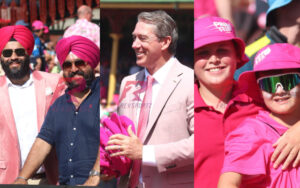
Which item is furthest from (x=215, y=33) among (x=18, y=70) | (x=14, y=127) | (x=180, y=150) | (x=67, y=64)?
(x=14, y=127)

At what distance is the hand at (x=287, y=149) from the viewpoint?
415cm

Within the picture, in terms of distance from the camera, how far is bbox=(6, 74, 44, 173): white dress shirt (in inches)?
199

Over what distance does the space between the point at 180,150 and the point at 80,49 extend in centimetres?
142

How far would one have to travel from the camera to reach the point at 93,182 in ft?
16.3

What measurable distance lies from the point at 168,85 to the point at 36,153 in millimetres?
1478

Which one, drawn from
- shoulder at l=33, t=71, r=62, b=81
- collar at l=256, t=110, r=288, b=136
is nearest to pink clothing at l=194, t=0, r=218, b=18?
collar at l=256, t=110, r=288, b=136

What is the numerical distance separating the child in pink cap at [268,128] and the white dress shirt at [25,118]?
192 cm

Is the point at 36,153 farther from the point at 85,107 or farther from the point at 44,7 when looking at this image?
the point at 44,7

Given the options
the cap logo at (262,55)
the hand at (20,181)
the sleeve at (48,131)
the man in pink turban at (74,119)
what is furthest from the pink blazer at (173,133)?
the hand at (20,181)

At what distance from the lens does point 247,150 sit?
4.16m

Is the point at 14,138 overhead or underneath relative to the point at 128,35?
underneath

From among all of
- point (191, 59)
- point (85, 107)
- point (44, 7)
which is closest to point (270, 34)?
point (191, 59)

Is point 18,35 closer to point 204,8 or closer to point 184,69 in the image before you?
point 184,69

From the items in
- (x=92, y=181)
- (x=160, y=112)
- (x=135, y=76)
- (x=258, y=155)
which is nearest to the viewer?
(x=258, y=155)
